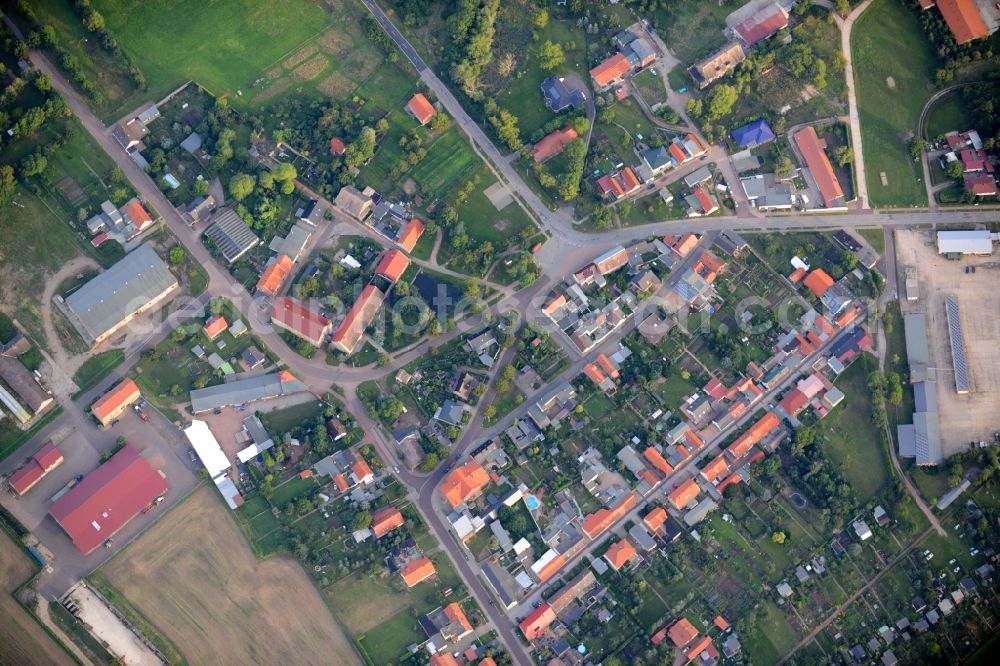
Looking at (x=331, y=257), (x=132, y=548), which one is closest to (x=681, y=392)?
(x=331, y=257)

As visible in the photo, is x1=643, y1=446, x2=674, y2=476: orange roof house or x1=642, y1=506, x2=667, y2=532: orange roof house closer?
x1=642, y1=506, x2=667, y2=532: orange roof house

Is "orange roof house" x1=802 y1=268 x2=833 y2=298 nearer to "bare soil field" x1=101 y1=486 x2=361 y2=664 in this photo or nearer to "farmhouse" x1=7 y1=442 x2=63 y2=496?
"bare soil field" x1=101 y1=486 x2=361 y2=664

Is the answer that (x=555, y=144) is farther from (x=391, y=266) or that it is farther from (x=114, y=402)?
(x=114, y=402)

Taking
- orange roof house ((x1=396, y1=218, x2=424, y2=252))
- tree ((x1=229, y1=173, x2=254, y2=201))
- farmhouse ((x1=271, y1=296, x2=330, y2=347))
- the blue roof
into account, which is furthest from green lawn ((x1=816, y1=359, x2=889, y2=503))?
tree ((x1=229, y1=173, x2=254, y2=201))

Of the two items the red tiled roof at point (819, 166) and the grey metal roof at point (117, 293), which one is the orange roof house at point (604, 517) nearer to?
the red tiled roof at point (819, 166)

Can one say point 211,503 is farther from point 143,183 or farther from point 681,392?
point 681,392

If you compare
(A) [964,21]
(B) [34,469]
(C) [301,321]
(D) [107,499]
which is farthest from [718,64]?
(B) [34,469]
